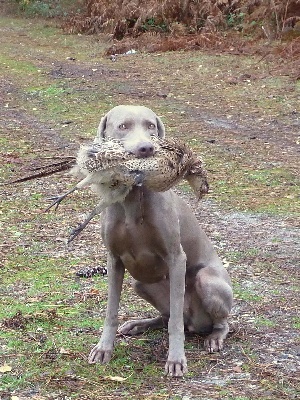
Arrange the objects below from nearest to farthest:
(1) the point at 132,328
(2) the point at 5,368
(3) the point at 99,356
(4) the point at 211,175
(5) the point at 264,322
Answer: (2) the point at 5,368
(3) the point at 99,356
(1) the point at 132,328
(5) the point at 264,322
(4) the point at 211,175

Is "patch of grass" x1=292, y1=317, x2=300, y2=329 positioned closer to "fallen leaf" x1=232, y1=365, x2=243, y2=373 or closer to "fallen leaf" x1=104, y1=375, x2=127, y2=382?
"fallen leaf" x1=232, y1=365, x2=243, y2=373

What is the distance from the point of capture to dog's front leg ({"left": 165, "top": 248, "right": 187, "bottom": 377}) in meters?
4.01

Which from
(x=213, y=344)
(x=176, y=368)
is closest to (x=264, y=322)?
(x=213, y=344)

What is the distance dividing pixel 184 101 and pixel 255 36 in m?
4.95

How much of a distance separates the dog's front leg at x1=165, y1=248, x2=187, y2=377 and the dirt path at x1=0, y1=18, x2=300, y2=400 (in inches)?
4.7

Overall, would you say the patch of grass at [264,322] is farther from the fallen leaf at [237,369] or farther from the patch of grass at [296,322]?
the fallen leaf at [237,369]

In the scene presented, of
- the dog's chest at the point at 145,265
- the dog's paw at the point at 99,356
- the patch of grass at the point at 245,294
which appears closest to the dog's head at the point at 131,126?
the dog's chest at the point at 145,265

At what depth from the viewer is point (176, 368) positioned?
3979mm

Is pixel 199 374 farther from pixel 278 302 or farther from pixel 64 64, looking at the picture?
pixel 64 64

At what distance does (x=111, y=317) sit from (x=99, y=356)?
218 mm

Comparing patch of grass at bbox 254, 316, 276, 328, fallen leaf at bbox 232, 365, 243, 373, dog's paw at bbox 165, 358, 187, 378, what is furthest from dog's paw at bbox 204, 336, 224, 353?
patch of grass at bbox 254, 316, 276, 328

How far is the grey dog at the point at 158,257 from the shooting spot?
155 inches

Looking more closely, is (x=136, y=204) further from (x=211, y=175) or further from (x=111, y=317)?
(x=211, y=175)

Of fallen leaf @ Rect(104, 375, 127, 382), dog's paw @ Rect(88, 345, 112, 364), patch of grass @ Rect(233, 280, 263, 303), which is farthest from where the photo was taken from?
patch of grass @ Rect(233, 280, 263, 303)
